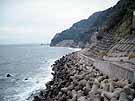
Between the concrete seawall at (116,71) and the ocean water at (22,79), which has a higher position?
the concrete seawall at (116,71)

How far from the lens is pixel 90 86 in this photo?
1493 centimetres

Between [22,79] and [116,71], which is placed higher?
[116,71]

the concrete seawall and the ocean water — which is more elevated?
the concrete seawall

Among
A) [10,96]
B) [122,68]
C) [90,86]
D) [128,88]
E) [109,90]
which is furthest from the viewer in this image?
[10,96]

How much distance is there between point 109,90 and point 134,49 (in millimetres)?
10632

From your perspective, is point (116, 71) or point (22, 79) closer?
point (116, 71)

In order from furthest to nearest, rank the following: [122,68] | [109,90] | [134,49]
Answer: [134,49], [122,68], [109,90]

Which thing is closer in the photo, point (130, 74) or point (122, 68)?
point (130, 74)

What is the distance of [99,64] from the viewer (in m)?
19.6

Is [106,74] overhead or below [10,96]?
overhead

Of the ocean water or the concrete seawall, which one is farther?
the ocean water

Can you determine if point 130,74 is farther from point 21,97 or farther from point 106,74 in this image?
point 21,97

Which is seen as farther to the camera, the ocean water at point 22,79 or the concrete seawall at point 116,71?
the ocean water at point 22,79

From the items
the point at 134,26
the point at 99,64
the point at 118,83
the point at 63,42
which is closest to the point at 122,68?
the point at 118,83
